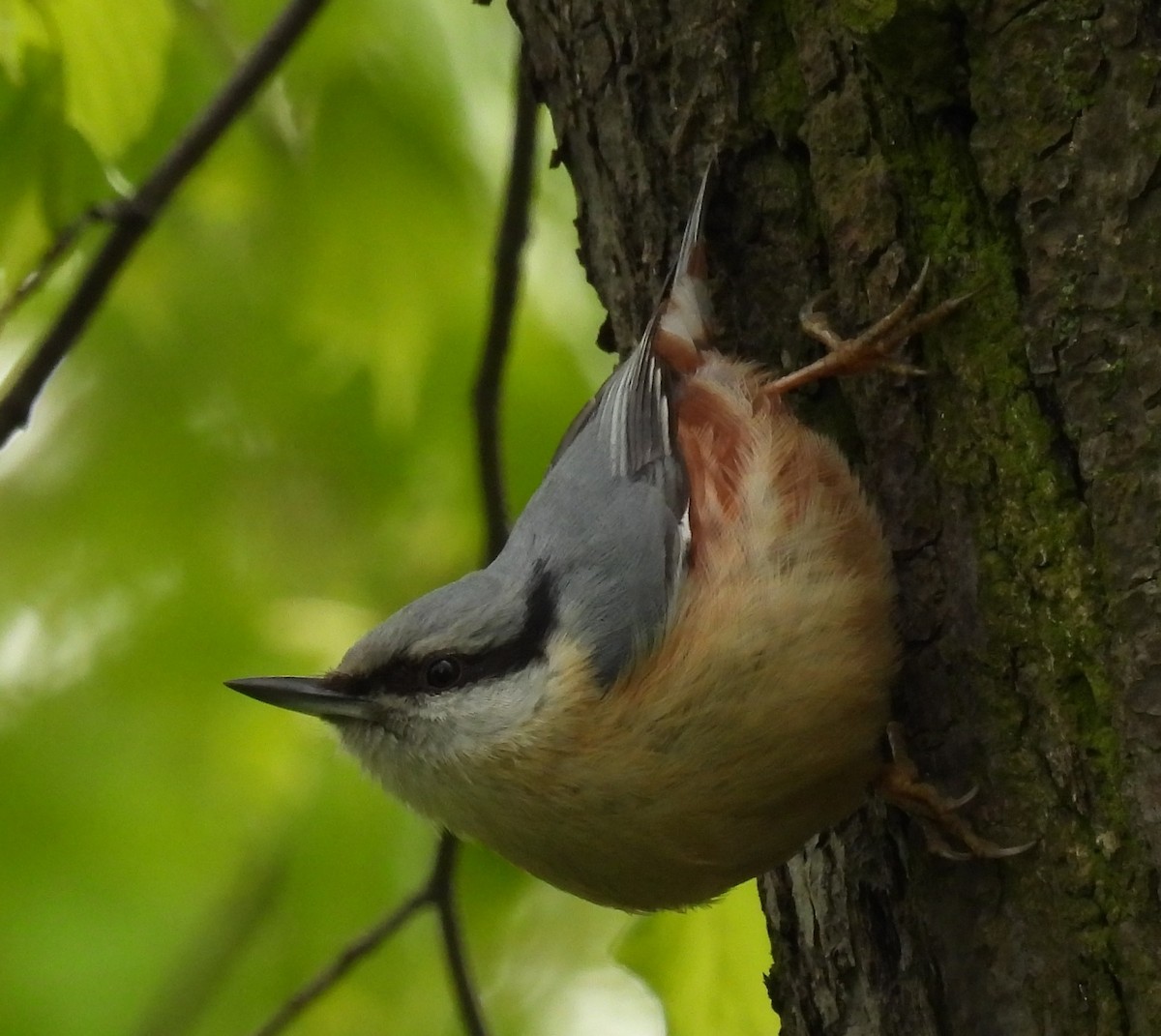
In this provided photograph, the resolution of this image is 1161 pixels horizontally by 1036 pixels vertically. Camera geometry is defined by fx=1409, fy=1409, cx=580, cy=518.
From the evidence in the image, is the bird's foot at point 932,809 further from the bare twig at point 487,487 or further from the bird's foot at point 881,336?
the bare twig at point 487,487

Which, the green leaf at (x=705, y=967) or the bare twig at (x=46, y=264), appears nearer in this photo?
the bare twig at (x=46, y=264)

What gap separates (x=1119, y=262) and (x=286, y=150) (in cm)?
189

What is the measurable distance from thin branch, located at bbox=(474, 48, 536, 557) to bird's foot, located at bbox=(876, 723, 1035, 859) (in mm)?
1092

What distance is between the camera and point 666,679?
6.90 feet

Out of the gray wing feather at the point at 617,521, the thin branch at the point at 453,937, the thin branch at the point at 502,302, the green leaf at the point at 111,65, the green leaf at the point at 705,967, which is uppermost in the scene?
the green leaf at the point at 111,65

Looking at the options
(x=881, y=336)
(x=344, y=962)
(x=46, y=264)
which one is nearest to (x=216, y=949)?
(x=344, y=962)

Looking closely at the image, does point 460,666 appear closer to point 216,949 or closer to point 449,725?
point 449,725

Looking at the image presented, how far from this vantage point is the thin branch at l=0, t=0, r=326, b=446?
8.27 feet

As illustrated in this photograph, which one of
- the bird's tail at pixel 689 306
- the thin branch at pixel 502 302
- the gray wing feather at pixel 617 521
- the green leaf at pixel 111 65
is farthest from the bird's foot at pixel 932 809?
the green leaf at pixel 111 65

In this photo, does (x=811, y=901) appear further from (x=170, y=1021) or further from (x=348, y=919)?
(x=170, y=1021)

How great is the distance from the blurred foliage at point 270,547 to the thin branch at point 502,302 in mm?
118

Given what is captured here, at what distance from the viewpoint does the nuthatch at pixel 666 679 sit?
2.07 meters

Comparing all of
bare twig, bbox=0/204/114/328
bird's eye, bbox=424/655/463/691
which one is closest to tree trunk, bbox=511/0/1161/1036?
bird's eye, bbox=424/655/463/691

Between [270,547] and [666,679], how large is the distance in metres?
1.44
